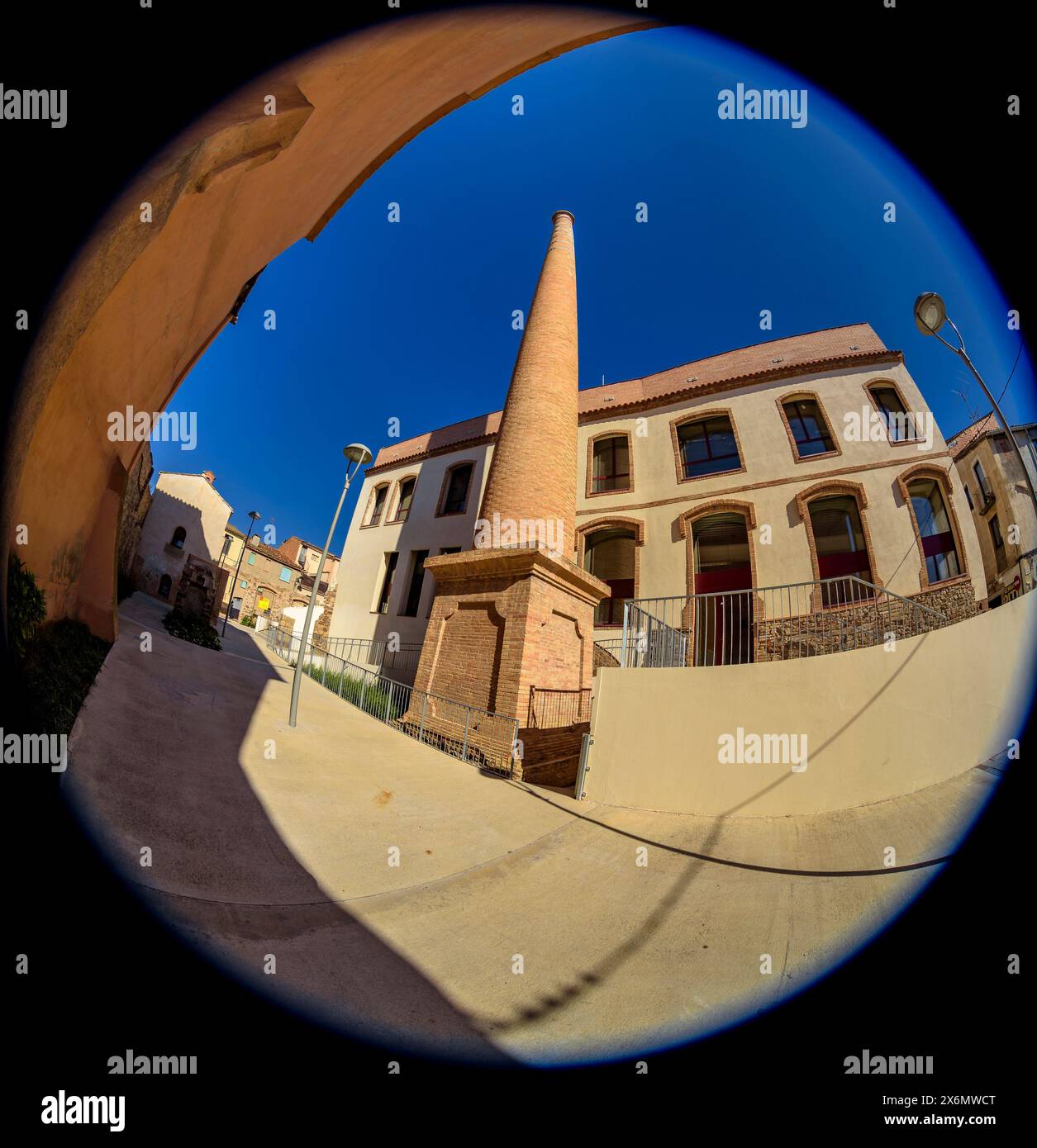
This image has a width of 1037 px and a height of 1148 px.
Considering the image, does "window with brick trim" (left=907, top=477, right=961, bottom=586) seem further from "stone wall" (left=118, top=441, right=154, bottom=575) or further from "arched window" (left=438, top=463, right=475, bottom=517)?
"arched window" (left=438, top=463, right=475, bottom=517)

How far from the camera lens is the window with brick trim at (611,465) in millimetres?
14484

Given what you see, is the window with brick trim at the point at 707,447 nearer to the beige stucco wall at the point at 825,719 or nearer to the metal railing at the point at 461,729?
the beige stucco wall at the point at 825,719

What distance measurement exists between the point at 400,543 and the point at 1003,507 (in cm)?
1715

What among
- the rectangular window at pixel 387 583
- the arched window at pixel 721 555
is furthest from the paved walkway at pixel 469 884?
the rectangular window at pixel 387 583

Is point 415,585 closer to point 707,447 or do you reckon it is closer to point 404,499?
point 404,499

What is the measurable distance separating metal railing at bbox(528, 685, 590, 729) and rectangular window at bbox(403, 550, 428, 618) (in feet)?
29.2

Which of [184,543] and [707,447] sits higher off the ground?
[184,543]

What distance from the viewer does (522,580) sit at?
840 centimetres

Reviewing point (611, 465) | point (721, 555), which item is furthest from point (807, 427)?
point (611, 465)

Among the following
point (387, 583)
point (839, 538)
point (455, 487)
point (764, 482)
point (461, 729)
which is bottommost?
point (461, 729)

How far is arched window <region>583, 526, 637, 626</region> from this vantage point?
12977 millimetres

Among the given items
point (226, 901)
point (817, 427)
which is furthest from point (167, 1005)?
point (817, 427)

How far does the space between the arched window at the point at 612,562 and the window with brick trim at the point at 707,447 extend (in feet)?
8.83

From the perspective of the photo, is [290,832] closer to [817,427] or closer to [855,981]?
[855,981]
